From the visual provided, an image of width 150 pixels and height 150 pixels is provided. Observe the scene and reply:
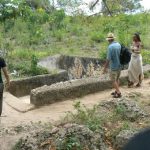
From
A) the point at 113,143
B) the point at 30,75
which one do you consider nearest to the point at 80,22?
the point at 30,75

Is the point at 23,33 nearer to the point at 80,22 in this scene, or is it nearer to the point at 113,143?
the point at 80,22

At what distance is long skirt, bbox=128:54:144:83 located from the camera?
32.0 feet

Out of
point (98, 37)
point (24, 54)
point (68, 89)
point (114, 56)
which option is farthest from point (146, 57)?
point (68, 89)

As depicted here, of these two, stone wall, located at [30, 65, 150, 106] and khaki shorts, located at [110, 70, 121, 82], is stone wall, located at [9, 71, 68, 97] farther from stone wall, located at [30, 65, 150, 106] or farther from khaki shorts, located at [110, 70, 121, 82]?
khaki shorts, located at [110, 70, 121, 82]

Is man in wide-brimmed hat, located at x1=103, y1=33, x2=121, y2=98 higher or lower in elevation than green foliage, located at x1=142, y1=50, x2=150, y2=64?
higher

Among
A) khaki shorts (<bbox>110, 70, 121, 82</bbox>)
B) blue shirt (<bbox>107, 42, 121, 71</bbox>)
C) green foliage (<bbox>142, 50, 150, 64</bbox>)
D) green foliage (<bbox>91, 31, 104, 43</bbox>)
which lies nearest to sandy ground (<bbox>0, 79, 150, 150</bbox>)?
khaki shorts (<bbox>110, 70, 121, 82</bbox>)

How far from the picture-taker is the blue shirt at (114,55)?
338 inches

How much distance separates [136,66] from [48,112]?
8.91 ft

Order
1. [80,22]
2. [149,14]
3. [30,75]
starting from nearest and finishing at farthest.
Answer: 1. [30,75]
2. [80,22]
3. [149,14]

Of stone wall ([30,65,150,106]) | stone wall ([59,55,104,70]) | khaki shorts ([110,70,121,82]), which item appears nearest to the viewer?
stone wall ([30,65,150,106])

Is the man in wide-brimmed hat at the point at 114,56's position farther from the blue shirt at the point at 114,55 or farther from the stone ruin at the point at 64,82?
the stone ruin at the point at 64,82

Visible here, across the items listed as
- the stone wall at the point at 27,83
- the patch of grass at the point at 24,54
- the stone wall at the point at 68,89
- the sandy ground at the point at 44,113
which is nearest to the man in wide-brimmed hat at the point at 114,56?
the sandy ground at the point at 44,113

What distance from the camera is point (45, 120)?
7438 millimetres

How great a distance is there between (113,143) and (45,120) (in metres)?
1.80
